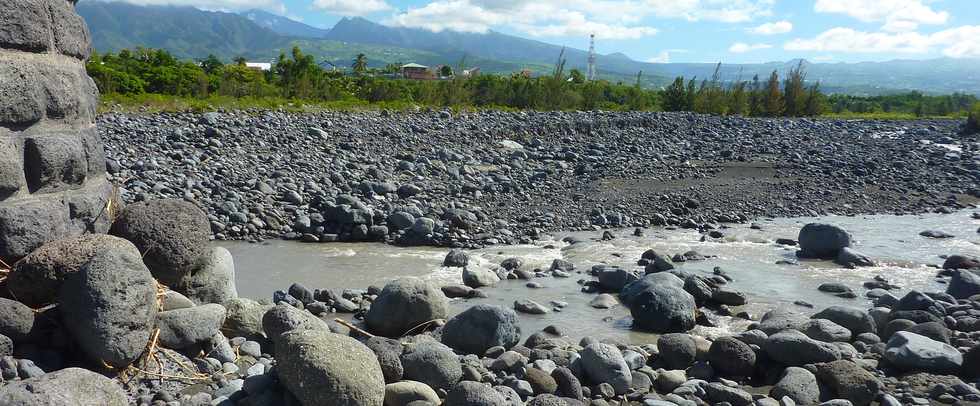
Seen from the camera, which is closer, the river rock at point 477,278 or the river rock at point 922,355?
the river rock at point 922,355

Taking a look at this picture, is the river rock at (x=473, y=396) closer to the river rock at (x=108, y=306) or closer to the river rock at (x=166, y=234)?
the river rock at (x=108, y=306)

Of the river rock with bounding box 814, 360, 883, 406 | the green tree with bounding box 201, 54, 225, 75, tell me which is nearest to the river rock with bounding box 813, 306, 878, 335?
the river rock with bounding box 814, 360, 883, 406

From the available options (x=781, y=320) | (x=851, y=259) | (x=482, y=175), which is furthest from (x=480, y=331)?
(x=482, y=175)

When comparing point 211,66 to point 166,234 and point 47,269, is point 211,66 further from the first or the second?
point 47,269

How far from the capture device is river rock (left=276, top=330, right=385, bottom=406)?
165 inches

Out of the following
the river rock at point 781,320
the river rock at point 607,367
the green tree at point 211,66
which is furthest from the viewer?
the green tree at point 211,66

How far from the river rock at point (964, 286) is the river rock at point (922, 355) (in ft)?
9.65

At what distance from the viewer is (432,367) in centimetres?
509

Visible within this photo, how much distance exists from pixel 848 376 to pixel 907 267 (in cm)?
638

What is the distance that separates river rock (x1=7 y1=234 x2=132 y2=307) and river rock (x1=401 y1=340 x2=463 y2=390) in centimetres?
198

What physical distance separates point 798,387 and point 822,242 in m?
6.52

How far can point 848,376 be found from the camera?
18.1 feet

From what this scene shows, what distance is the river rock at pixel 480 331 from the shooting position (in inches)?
249

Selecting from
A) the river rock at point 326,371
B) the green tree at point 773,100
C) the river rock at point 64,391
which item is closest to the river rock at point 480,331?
the river rock at point 326,371
